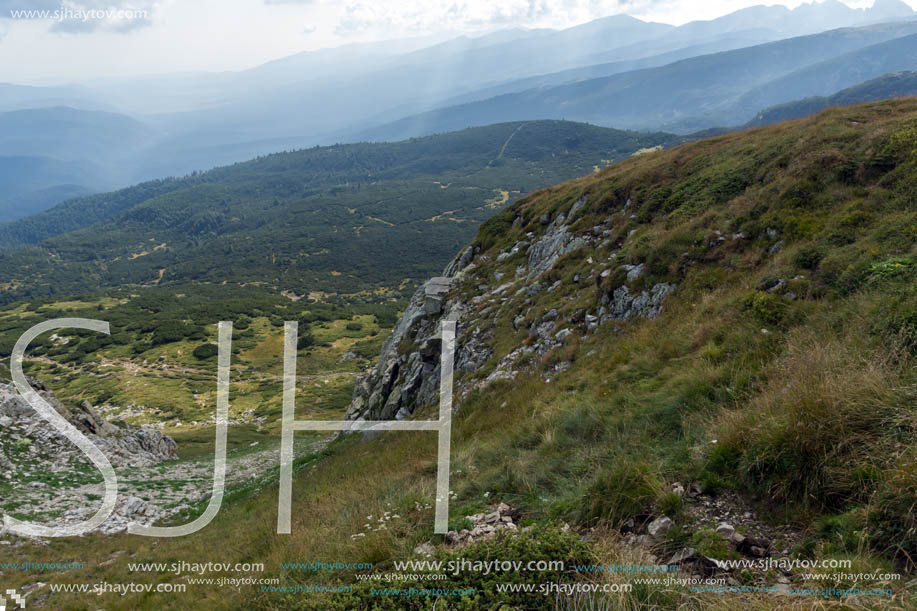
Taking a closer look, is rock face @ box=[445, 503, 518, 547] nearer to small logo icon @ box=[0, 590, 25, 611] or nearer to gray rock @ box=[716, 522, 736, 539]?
gray rock @ box=[716, 522, 736, 539]

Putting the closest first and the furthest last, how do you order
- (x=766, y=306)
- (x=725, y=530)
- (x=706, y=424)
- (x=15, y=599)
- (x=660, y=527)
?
(x=725, y=530) < (x=660, y=527) < (x=706, y=424) < (x=15, y=599) < (x=766, y=306)

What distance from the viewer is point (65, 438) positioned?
54.6 feet

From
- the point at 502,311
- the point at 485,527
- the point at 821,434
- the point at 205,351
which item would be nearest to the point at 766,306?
the point at 821,434

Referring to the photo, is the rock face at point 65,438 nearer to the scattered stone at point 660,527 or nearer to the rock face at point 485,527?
Result: the rock face at point 485,527

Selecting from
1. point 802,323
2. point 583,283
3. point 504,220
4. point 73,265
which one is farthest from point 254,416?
point 73,265

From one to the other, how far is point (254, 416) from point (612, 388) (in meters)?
41.3

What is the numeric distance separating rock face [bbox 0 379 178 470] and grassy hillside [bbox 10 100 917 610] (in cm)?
683

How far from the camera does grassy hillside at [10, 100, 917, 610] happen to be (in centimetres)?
397

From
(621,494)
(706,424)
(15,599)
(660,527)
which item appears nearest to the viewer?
(660,527)

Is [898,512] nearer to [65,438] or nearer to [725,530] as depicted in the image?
[725,530]

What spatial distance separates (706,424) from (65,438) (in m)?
21.4

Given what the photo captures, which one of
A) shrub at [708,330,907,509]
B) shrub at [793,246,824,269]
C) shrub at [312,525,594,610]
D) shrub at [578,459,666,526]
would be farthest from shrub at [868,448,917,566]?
shrub at [793,246,824,269]

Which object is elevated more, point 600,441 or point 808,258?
point 808,258

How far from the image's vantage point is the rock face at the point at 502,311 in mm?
12930
